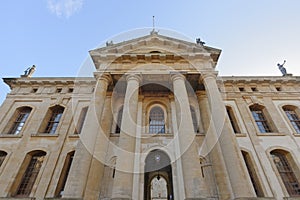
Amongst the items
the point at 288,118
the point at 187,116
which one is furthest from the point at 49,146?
the point at 288,118

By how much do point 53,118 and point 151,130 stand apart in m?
8.69

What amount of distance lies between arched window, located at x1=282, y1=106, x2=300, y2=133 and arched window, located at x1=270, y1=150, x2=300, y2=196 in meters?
3.17

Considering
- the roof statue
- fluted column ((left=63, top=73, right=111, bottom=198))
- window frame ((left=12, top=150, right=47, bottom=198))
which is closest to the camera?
fluted column ((left=63, top=73, right=111, bottom=198))

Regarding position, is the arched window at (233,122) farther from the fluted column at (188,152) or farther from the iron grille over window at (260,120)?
the fluted column at (188,152)

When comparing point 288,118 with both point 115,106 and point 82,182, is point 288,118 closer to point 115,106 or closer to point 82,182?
point 115,106

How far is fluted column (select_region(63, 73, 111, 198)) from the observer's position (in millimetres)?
10328

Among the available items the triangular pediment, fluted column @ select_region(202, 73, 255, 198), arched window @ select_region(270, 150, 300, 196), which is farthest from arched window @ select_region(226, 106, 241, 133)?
the triangular pediment

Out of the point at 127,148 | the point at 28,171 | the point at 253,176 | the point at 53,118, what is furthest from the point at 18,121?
the point at 253,176

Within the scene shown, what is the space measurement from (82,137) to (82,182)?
2598 millimetres

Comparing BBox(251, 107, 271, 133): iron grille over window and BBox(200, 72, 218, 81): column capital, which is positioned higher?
BBox(200, 72, 218, 81): column capital

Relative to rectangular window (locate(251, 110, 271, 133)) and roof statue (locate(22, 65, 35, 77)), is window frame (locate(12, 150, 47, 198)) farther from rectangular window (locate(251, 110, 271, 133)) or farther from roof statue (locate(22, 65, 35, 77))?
rectangular window (locate(251, 110, 271, 133))

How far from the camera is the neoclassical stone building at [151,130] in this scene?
38.3 ft

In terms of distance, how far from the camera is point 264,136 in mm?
15531

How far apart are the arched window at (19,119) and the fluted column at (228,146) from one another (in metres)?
15.0
